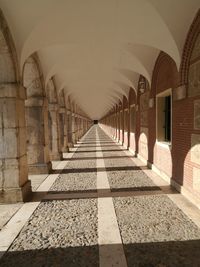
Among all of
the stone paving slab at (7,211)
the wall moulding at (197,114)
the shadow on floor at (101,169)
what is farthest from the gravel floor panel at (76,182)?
the wall moulding at (197,114)

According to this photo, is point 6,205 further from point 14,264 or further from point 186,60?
point 186,60

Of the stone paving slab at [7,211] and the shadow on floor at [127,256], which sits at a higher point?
the stone paving slab at [7,211]

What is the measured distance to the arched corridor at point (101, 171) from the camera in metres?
3.32

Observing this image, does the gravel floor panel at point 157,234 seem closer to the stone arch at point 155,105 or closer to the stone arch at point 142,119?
the stone arch at point 155,105

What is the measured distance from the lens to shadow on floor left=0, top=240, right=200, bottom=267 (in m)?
2.91

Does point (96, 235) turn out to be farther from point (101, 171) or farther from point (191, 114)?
point (101, 171)

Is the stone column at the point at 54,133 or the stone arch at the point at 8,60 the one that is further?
the stone column at the point at 54,133

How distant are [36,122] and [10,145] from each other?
2.59m

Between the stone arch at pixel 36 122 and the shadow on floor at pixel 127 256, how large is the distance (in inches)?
185

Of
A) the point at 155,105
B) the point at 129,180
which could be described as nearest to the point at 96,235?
the point at 129,180

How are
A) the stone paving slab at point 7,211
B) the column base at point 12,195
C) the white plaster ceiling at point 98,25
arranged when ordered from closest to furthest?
1. the stone paving slab at point 7,211
2. the white plaster ceiling at point 98,25
3. the column base at point 12,195

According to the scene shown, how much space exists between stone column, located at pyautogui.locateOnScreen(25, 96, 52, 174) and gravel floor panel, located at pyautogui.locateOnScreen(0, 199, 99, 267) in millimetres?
3198

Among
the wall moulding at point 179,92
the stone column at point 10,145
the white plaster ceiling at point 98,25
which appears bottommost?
the stone column at point 10,145

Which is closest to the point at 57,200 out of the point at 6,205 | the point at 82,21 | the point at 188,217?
the point at 6,205
